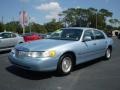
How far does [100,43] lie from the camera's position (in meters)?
8.41

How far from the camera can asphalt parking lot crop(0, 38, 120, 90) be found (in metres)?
5.39

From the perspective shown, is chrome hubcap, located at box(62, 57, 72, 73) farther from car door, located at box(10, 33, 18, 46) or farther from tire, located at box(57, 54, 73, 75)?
car door, located at box(10, 33, 18, 46)

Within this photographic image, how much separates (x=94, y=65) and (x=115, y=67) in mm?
825

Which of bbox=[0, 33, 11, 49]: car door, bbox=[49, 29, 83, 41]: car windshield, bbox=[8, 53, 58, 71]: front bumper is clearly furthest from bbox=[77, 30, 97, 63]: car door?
bbox=[0, 33, 11, 49]: car door

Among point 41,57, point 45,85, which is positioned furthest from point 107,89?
point 41,57

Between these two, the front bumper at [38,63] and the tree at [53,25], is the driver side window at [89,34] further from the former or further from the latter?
the tree at [53,25]

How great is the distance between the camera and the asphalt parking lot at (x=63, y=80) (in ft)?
17.7

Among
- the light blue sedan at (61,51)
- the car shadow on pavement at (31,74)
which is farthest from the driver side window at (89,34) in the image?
the car shadow on pavement at (31,74)

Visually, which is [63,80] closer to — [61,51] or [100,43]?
[61,51]

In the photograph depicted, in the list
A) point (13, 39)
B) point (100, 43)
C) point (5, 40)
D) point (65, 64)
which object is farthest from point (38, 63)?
point (13, 39)

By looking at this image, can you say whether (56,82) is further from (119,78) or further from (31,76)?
(119,78)

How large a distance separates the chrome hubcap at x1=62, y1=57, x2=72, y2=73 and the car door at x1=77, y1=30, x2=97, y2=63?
479mm

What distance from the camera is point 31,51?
599cm

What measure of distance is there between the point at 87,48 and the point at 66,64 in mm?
1178
